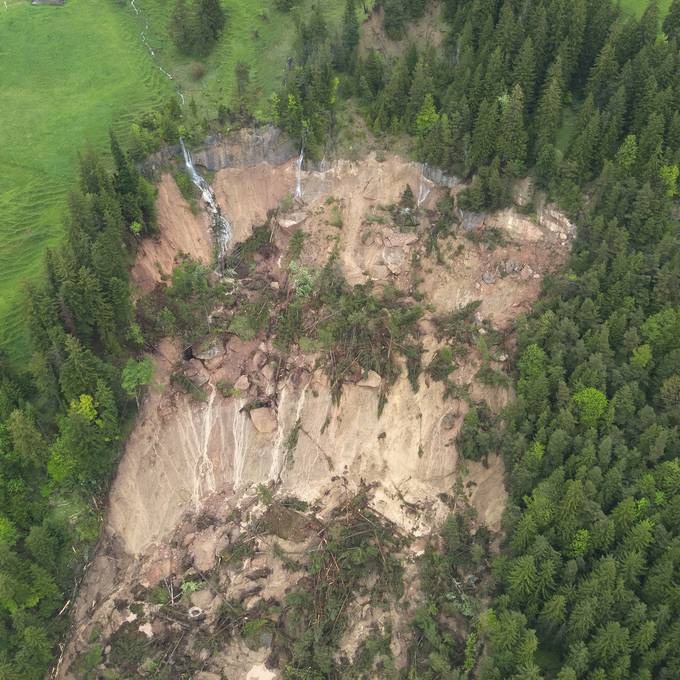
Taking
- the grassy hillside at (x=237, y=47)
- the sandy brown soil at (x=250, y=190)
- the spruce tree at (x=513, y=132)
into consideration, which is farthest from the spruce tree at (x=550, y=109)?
the grassy hillside at (x=237, y=47)

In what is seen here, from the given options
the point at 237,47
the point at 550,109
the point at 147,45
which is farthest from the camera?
the point at 147,45

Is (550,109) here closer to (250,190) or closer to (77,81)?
(250,190)

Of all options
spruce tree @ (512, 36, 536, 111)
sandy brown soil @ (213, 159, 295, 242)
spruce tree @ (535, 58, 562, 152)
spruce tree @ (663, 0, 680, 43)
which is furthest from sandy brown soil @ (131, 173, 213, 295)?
spruce tree @ (663, 0, 680, 43)

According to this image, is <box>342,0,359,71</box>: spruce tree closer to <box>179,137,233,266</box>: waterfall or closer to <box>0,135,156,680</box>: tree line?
<box>179,137,233,266</box>: waterfall

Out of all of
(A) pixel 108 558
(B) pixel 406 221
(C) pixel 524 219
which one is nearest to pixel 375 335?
(B) pixel 406 221

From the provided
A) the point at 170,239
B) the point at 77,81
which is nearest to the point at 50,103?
the point at 77,81

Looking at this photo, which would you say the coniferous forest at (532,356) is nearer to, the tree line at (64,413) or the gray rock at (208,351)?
the tree line at (64,413)
